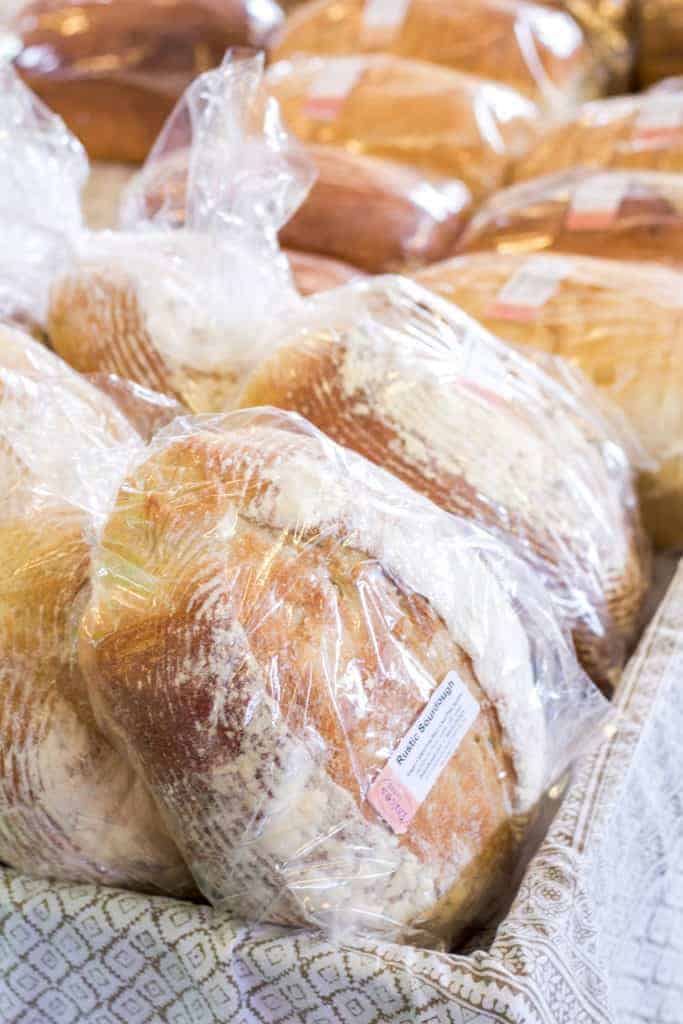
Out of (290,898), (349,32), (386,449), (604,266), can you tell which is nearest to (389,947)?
(290,898)

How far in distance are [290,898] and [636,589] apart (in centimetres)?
45

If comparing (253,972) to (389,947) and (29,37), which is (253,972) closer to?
(389,947)

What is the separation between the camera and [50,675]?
699mm

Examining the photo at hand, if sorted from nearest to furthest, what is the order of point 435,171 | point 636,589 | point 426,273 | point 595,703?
point 595,703, point 636,589, point 426,273, point 435,171

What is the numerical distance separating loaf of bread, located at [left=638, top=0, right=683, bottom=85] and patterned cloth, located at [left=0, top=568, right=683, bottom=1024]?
5.91 ft

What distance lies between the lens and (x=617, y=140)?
1.69 m

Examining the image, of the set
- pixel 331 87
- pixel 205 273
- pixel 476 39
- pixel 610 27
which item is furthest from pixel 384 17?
pixel 205 273

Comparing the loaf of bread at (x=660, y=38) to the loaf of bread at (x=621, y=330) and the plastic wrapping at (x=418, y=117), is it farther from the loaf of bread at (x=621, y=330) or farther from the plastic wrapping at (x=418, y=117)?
the loaf of bread at (x=621, y=330)

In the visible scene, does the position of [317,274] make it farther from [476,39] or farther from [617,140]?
[476,39]

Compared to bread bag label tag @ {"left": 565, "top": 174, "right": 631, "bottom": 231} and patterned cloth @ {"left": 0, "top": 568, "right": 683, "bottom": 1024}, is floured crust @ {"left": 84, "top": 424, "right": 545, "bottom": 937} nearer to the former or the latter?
patterned cloth @ {"left": 0, "top": 568, "right": 683, "bottom": 1024}

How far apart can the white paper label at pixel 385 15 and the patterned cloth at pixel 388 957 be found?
1622mm

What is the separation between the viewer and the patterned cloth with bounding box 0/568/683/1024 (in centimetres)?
61

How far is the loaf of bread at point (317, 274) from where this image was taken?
4.39ft

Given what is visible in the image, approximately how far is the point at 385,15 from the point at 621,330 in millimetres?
1266
